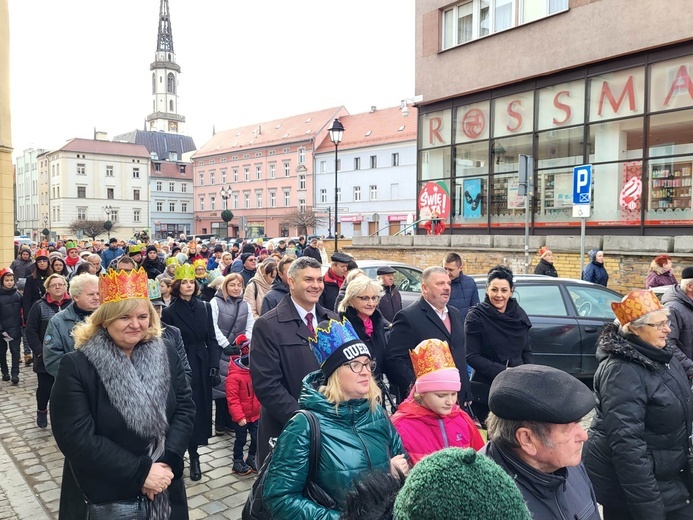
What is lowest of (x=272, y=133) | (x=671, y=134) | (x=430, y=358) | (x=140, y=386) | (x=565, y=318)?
(x=565, y=318)

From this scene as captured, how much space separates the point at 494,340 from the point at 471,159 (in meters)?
14.4

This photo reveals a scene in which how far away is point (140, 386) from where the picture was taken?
2.93 m

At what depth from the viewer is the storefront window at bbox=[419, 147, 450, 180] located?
62.5ft

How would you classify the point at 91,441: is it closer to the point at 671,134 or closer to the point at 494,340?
the point at 494,340

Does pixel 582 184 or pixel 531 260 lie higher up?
pixel 582 184

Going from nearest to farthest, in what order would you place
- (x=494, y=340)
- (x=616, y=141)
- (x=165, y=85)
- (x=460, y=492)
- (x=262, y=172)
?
(x=460, y=492) < (x=494, y=340) < (x=616, y=141) < (x=262, y=172) < (x=165, y=85)

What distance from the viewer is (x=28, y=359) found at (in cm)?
991

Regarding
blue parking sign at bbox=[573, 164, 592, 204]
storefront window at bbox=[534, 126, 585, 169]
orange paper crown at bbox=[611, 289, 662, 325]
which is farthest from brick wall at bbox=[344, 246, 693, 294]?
orange paper crown at bbox=[611, 289, 662, 325]

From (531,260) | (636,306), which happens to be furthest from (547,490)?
(531,260)

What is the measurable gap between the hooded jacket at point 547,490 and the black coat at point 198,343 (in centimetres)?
388

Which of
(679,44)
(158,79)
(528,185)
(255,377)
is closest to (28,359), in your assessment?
(255,377)

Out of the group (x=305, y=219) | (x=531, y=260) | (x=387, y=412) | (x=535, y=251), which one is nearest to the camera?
(x=387, y=412)

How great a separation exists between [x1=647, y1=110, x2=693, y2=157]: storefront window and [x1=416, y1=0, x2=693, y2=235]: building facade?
0.02 metres

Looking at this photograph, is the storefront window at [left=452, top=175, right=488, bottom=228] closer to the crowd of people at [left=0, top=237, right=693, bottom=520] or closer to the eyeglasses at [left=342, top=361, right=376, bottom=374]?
the crowd of people at [left=0, top=237, right=693, bottom=520]
